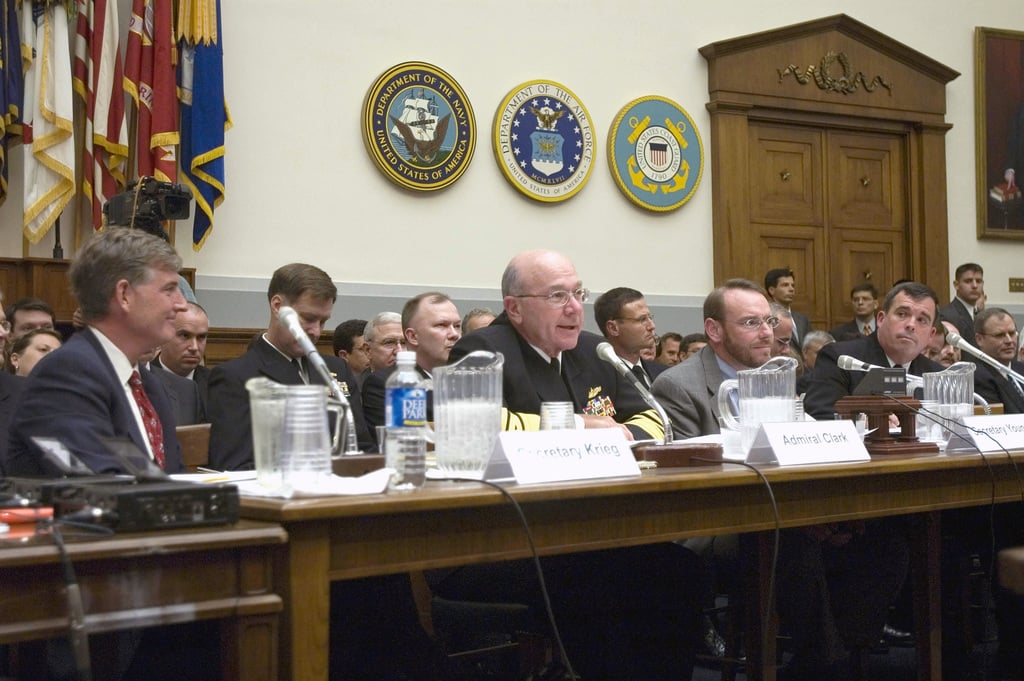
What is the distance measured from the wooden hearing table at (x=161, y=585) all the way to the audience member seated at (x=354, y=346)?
3990 millimetres

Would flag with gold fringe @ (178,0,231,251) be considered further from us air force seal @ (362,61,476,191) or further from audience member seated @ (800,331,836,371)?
audience member seated @ (800,331,836,371)

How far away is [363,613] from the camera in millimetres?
2592

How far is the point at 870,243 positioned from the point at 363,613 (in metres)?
6.61

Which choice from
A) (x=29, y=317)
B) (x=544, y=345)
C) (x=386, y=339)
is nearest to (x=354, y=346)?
(x=386, y=339)

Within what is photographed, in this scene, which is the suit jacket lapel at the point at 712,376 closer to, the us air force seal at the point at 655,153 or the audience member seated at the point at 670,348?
the audience member seated at the point at 670,348

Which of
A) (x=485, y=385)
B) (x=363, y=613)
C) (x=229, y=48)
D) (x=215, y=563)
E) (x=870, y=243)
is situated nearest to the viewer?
(x=215, y=563)

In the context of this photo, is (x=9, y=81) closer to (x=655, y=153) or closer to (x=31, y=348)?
(x=31, y=348)

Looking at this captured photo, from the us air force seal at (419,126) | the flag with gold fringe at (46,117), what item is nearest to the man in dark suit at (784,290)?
the us air force seal at (419,126)

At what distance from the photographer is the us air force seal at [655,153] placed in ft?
24.6

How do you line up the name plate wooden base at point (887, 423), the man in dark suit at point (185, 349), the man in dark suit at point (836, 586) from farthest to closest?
1. the man in dark suit at point (185, 349)
2. the man in dark suit at point (836, 586)
3. the name plate wooden base at point (887, 423)

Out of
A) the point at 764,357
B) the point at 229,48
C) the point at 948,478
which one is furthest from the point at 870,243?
the point at 948,478

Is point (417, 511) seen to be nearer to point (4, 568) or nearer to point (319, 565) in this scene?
point (319, 565)

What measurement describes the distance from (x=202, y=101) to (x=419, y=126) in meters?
1.28

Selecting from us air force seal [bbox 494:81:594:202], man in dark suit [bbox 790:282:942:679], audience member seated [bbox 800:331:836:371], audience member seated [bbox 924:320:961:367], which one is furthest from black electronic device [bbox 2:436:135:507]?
us air force seal [bbox 494:81:594:202]
